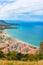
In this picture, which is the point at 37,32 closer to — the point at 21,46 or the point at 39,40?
the point at 39,40

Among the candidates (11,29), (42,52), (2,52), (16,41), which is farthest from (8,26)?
(42,52)

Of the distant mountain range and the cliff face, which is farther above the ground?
the distant mountain range

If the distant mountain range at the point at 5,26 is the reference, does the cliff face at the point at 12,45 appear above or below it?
below

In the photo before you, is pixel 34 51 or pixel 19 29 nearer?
pixel 34 51

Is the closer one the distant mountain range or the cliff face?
the cliff face

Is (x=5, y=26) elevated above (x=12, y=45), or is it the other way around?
(x=5, y=26)

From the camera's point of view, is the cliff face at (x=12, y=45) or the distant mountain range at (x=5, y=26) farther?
the distant mountain range at (x=5, y=26)

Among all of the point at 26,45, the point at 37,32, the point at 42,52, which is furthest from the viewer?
the point at 37,32

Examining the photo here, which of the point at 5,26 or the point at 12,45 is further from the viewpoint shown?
the point at 5,26
